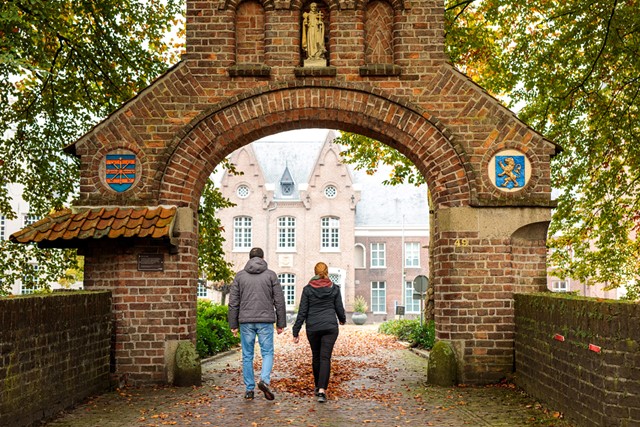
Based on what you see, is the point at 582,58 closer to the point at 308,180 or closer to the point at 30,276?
the point at 30,276

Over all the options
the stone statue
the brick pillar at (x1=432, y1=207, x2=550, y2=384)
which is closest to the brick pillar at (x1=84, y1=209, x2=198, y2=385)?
the stone statue

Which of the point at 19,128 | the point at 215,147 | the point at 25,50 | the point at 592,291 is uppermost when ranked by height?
the point at 25,50

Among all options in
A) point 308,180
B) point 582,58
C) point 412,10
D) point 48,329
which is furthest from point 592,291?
point 48,329

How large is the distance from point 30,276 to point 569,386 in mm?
10580

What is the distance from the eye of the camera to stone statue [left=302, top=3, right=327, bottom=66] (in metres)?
10.3

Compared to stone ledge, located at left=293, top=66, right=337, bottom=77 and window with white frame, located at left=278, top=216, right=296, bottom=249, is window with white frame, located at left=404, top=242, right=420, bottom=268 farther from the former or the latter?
stone ledge, located at left=293, top=66, right=337, bottom=77

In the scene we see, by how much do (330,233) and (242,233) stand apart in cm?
579

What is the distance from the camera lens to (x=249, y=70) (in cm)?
1014

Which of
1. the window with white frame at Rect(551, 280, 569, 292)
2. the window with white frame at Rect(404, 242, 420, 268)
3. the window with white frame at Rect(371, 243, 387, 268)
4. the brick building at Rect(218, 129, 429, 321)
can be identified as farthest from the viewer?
the window with white frame at Rect(551, 280, 569, 292)

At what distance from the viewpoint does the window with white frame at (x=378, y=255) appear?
46.2 metres

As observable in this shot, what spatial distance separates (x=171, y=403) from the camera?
8453mm

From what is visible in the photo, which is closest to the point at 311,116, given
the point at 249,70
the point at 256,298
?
the point at 249,70

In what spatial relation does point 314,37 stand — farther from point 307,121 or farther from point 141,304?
point 141,304

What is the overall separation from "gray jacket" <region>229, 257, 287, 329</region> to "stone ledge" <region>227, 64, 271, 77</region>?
2932 mm
